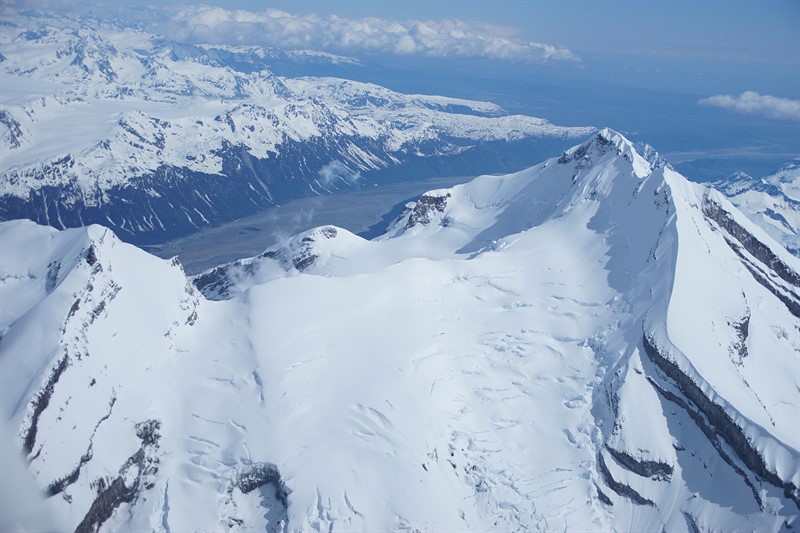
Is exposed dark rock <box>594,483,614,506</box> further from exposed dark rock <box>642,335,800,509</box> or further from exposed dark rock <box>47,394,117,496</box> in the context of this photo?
exposed dark rock <box>47,394,117,496</box>

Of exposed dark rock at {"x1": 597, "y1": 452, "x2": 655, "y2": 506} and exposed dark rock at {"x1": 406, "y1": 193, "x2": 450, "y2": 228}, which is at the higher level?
exposed dark rock at {"x1": 406, "y1": 193, "x2": 450, "y2": 228}

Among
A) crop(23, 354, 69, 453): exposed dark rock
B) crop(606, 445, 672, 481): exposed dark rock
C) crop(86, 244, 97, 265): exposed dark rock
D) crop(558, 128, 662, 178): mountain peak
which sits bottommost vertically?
crop(606, 445, 672, 481): exposed dark rock

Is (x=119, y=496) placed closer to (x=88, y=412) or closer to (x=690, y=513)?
(x=88, y=412)

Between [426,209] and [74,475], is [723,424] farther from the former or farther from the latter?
[426,209]

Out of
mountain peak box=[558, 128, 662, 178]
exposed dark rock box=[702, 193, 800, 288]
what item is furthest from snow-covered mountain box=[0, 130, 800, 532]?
mountain peak box=[558, 128, 662, 178]

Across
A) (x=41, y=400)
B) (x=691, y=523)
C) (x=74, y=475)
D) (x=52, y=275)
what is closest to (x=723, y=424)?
(x=691, y=523)

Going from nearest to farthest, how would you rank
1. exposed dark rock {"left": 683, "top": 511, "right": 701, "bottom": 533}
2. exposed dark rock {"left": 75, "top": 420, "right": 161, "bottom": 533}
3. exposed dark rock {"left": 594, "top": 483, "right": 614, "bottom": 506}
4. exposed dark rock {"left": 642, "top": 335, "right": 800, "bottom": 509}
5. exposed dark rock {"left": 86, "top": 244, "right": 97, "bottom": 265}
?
exposed dark rock {"left": 75, "top": 420, "right": 161, "bottom": 533}
exposed dark rock {"left": 642, "top": 335, "right": 800, "bottom": 509}
exposed dark rock {"left": 683, "top": 511, "right": 701, "bottom": 533}
exposed dark rock {"left": 594, "top": 483, "right": 614, "bottom": 506}
exposed dark rock {"left": 86, "top": 244, "right": 97, "bottom": 265}

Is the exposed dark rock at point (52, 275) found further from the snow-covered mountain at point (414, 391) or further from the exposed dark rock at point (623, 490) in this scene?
the exposed dark rock at point (623, 490)

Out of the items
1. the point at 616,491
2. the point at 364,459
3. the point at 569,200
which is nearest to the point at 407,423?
the point at 364,459
